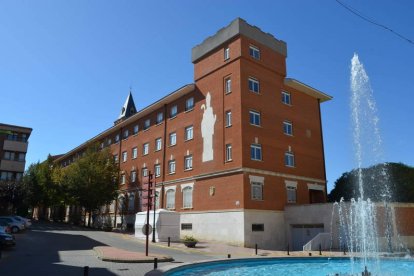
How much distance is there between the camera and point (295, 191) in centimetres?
3631

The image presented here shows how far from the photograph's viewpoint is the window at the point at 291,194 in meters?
35.5

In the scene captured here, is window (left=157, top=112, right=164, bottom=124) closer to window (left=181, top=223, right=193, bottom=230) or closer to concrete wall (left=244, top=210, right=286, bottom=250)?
window (left=181, top=223, right=193, bottom=230)

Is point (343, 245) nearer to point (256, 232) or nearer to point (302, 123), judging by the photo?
point (256, 232)

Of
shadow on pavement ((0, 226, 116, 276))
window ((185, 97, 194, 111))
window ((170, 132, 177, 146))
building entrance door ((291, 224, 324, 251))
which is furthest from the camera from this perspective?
window ((170, 132, 177, 146))

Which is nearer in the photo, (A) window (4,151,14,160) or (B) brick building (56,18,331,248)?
(B) brick building (56,18,331,248)

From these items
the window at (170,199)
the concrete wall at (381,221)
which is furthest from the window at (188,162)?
the concrete wall at (381,221)

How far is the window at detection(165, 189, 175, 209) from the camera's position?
1592 inches

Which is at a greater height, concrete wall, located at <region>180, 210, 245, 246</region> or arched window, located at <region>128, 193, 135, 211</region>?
arched window, located at <region>128, 193, 135, 211</region>

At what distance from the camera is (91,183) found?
159 feet

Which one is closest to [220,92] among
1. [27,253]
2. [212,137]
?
[212,137]

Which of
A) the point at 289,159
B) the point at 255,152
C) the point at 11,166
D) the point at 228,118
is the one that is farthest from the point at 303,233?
the point at 11,166

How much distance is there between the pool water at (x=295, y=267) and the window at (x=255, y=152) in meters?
13.5

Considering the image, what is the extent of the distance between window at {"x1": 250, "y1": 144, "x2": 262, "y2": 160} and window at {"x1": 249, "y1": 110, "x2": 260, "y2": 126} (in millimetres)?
2114

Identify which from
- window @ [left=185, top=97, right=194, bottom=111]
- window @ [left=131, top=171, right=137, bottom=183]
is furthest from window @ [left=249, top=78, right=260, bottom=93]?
window @ [left=131, top=171, right=137, bottom=183]
